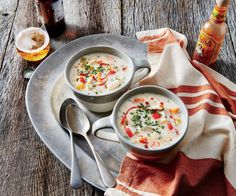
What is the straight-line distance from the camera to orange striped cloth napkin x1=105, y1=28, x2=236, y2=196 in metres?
0.79

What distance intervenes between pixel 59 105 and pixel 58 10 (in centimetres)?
37

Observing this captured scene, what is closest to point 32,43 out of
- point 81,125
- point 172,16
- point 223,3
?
point 81,125

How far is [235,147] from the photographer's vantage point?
2.67 feet

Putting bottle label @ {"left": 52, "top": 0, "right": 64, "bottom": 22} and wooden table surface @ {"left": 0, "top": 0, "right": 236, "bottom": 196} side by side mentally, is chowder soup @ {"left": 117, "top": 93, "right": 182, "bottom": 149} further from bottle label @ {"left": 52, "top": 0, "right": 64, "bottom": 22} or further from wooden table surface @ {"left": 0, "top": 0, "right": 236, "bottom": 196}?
bottle label @ {"left": 52, "top": 0, "right": 64, "bottom": 22}

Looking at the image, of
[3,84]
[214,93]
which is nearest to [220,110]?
[214,93]

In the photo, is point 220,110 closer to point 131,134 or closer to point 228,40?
point 131,134

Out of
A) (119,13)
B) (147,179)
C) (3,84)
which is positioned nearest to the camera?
(147,179)

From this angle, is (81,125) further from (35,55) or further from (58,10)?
(58,10)

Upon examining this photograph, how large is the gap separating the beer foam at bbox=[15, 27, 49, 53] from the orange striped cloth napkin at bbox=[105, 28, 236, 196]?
0.38 meters

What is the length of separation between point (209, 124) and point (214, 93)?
10cm

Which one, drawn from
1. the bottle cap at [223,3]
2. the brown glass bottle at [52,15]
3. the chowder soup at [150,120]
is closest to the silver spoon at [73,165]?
the chowder soup at [150,120]

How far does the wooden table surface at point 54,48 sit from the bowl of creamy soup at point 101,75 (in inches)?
6.9

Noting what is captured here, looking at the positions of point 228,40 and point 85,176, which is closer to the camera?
point 85,176

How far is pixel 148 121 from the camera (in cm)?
84
